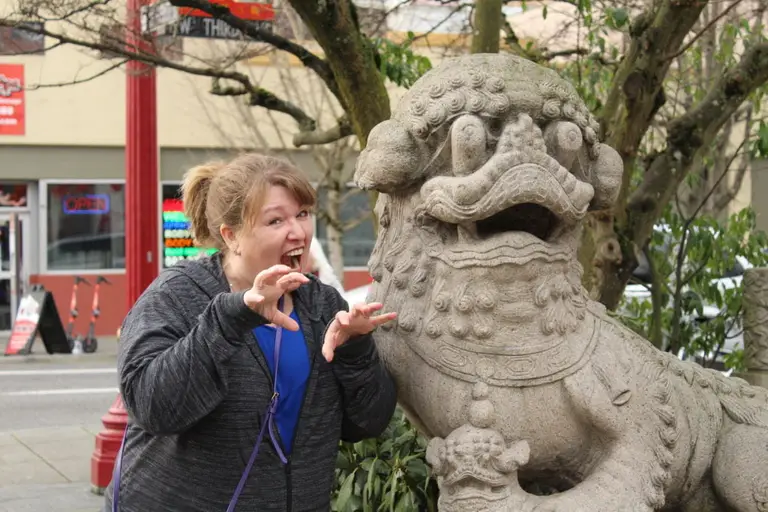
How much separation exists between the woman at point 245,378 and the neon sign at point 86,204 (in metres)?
14.2

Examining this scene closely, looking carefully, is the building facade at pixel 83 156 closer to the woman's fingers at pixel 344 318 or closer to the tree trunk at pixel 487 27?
the tree trunk at pixel 487 27

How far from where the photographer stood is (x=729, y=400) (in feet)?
9.81

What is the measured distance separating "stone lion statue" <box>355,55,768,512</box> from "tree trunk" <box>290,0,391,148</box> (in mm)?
1787

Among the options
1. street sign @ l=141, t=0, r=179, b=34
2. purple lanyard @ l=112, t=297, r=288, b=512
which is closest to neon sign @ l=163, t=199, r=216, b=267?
street sign @ l=141, t=0, r=179, b=34

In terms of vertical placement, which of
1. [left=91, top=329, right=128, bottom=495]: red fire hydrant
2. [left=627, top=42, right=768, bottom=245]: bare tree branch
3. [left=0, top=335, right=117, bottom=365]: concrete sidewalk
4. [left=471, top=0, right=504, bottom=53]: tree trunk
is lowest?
[left=0, top=335, right=117, bottom=365]: concrete sidewalk

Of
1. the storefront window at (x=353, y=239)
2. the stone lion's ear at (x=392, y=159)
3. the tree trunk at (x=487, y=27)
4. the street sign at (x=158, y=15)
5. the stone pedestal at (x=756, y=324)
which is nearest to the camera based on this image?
the stone lion's ear at (x=392, y=159)

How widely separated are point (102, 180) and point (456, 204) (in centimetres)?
1429

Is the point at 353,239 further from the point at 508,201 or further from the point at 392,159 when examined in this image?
the point at 508,201

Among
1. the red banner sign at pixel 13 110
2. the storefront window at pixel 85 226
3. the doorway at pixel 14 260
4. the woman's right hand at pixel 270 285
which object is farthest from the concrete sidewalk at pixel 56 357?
the woman's right hand at pixel 270 285

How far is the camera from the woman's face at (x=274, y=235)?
8.13 ft

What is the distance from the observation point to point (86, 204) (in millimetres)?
16203

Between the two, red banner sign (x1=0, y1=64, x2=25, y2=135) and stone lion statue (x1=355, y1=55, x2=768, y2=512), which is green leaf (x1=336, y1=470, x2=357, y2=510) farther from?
red banner sign (x1=0, y1=64, x2=25, y2=135)

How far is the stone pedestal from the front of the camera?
211 inches

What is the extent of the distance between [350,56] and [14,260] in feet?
41.0
